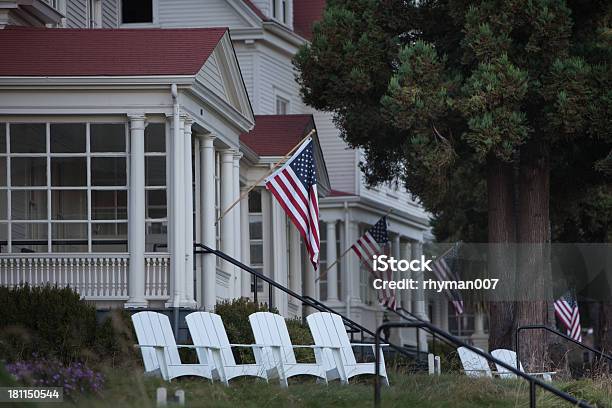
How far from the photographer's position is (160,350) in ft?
51.9

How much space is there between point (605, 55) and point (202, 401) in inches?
544

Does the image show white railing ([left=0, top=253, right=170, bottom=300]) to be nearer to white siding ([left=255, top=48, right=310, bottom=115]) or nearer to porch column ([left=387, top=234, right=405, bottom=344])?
white siding ([left=255, top=48, right=310, bottom=115])

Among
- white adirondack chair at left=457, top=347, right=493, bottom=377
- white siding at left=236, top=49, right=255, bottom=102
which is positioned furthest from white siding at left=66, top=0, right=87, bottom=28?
white adirondack chair at left=457, top=347, right=493, bottom=377

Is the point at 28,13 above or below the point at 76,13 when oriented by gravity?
below

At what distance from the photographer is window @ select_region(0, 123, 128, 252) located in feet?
65.6

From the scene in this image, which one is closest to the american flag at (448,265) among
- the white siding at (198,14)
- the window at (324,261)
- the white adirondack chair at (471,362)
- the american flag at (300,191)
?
the window at (324,261)

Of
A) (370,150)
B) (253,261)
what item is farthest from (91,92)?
(253,261)

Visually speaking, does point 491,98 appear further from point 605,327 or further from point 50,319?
point 605,327

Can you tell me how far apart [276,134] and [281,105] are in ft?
30.9

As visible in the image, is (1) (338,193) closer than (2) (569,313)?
No

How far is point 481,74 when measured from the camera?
23906 millimetres

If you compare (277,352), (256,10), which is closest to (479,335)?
(256,10)

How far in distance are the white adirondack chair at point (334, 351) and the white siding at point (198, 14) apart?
18977mm

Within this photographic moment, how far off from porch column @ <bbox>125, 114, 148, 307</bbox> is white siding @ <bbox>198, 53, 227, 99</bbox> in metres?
1.48
